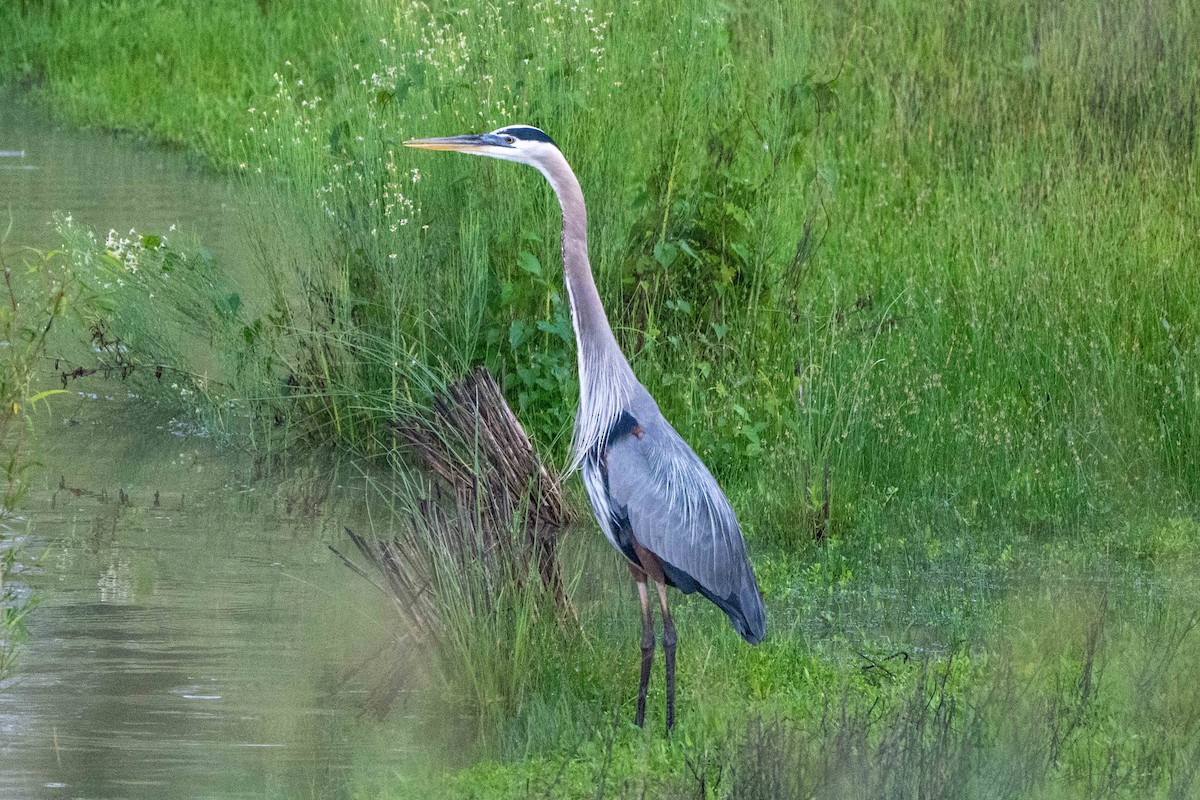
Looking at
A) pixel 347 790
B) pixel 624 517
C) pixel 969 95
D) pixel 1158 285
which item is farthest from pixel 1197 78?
pixel 347 790

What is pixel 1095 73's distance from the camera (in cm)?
1102

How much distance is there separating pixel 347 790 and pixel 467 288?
3.33 meters

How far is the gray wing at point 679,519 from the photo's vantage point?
206 inches

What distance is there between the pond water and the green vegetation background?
1.44ft

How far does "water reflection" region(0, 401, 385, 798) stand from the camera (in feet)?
16.3

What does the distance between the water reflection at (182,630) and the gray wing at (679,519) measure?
1.00 m

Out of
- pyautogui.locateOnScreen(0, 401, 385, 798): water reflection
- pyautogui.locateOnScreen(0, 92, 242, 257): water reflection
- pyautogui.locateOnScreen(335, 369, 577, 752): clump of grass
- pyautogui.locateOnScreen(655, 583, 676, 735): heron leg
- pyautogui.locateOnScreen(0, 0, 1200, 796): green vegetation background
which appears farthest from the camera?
pyautogui.locateOnScreen(0, 92, 242, 257): water reflection

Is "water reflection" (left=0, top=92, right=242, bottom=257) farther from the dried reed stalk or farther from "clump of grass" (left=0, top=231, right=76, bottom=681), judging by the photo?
the dried reed stalk

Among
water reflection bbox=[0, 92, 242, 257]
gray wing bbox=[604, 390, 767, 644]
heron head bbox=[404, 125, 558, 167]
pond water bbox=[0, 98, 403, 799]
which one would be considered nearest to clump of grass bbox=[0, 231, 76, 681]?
pond water bbox=[0, 98, 403, 799]

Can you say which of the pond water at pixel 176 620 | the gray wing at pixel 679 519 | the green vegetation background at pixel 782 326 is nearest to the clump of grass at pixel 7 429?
the pond water at pixel 176 620

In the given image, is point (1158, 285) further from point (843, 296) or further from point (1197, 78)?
point (1197, 78)

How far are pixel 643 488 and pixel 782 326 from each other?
3.34 meters

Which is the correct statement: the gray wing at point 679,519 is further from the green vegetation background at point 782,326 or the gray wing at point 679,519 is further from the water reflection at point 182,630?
the water reflection at point 182,630

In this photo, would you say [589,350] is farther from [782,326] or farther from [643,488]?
[782,326]
